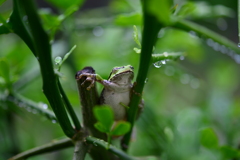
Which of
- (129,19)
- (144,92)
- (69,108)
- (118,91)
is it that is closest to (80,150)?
(69,108)

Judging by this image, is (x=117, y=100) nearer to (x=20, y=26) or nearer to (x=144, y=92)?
(x=20, y=26)

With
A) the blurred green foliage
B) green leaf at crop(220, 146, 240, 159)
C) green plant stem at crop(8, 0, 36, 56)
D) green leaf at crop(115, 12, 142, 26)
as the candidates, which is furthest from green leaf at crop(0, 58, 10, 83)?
green leaf at crop(220, 146, 240, 159)

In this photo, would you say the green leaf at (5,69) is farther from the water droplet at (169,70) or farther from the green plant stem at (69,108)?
the water droplet at (169,70)

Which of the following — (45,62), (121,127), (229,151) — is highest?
(45,62)

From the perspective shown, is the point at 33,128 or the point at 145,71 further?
the point at 33,128

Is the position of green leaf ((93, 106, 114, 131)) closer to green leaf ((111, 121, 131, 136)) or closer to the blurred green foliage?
green leaf ((111, 121, 131, 136))

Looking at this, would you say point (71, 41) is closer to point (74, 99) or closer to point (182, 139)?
point (74, 99)

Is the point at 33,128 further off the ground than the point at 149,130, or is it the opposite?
the point at 149,130

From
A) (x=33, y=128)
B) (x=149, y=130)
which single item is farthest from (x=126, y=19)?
(x=33, y=128)
